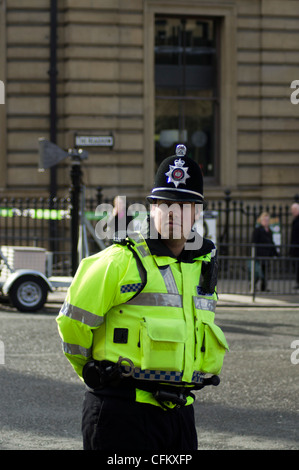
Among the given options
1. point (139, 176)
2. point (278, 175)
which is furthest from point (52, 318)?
point (278, 175)

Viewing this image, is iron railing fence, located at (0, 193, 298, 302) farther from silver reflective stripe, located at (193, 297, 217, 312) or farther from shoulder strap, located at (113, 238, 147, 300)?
shoulder strap, located at (113, 238, 147, 300)

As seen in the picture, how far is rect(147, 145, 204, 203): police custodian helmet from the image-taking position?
372 cm

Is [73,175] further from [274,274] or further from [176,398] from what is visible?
[176,398]

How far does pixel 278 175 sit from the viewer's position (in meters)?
20.8

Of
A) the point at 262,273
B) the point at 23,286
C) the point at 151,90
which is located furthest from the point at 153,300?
the point at 151,90

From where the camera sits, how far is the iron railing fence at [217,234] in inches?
658

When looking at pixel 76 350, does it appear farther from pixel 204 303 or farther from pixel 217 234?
pixel 217 234

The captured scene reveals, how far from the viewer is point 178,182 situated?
373 cm

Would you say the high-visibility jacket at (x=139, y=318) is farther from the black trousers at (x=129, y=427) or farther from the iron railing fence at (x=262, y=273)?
the iron railing fence at (x=262, y=273)

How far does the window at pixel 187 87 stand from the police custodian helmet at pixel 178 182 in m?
16.8

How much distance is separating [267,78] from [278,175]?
2219 mm

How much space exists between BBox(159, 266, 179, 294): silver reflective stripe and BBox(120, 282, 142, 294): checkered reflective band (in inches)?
4.9

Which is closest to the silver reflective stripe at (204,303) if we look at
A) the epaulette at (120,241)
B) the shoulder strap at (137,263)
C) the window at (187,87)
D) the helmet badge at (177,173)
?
the shoulder strap at (137,263)
